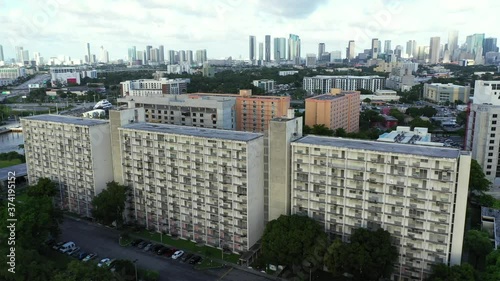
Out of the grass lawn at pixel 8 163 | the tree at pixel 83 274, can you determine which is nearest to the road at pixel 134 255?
the tree at pixel 83 274

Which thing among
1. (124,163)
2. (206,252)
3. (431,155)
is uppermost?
(431,155)

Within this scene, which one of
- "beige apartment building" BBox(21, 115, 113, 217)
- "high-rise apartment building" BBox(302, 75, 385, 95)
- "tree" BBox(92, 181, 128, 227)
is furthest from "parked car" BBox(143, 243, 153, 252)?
"high-rise apartment building" BBox(302, 75, 385, 95)

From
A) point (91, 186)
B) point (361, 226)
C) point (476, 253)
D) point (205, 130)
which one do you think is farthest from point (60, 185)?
point (476, 253)

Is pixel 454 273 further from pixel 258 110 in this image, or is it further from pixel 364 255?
pixel 258 110

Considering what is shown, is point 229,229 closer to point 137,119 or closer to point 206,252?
point 206,252

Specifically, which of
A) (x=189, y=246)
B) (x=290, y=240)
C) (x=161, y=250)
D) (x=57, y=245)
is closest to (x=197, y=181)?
(x=189, y=246)

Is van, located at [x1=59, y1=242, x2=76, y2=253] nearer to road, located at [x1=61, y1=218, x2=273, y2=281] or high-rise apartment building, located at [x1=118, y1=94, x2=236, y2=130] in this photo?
road, located at [x1=61, y1=218, x2=273, y2=281]
